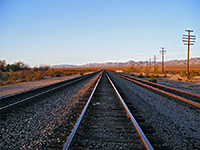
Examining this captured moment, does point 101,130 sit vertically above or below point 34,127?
above

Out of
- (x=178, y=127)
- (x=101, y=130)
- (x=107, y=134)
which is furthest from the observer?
(x=178, y=127)

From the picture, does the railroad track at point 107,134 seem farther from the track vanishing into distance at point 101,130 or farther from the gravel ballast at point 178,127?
the gravel ballast at point 178,127

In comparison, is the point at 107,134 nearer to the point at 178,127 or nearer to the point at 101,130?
the point at 101,130

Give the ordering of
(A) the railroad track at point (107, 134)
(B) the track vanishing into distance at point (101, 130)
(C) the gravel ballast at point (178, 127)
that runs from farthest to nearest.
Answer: (C) the gravel ballast at point (178, 127) < (B) the track vanishing into distance at point (101, 130) < (A) the railroad track at point (107, 134)

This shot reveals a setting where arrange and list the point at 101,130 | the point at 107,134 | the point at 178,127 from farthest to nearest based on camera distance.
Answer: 1. the point at 178,127
2. the point at 101,130
3. the point at 107,134

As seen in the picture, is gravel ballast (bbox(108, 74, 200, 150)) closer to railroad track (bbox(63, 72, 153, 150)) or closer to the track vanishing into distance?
the track vanishing into distance

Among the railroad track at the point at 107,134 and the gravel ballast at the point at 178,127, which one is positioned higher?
the railroad track at the point at 107,134

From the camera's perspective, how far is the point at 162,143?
317cm

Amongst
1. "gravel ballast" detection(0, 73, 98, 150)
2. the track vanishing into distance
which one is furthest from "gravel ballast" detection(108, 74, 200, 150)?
"gravel ballast" detection(0, 73, 98, 150)

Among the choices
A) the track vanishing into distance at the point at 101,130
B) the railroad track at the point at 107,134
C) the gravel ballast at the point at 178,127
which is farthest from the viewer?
the gravel ballast at the point at 178,127

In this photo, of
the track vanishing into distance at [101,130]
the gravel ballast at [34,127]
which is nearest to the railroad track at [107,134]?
the track vanishing into distance at [101,130]

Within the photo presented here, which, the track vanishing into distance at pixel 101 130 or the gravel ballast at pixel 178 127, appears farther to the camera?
the gravel ballast at pixel 178 127

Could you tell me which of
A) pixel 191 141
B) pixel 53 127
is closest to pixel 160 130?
pixel 191 141

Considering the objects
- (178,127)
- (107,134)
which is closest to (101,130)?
(107,134)
